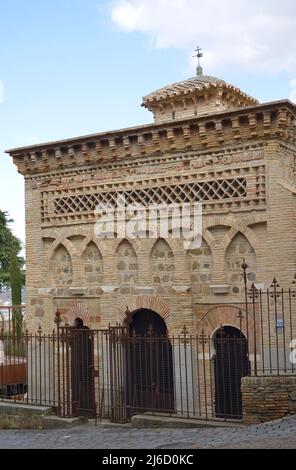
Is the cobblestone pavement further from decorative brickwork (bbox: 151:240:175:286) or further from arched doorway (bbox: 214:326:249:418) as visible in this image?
decorative brickwork (bbox: 151:240:175:286)

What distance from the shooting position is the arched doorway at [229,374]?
11898mm

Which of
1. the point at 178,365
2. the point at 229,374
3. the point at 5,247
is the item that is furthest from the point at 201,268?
the point at 5,247

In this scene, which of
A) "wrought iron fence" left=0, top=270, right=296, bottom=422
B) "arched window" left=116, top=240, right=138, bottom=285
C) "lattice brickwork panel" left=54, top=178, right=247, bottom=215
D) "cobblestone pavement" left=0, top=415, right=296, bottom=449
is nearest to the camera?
"cobblestone pavement" left=0, top=415, right=296, bottom=449

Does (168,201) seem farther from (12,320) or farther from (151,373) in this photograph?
(12,320)

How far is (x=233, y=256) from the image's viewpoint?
12.1 m

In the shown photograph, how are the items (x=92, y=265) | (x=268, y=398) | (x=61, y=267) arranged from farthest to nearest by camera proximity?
1. (x=61, y=267)
2. (x=92, y=265)
3. (x=268, y=398)

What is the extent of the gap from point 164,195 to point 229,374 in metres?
3.69

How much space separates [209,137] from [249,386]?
4.96 m

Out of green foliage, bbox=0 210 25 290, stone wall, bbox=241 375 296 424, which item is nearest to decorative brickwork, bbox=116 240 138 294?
stone wall, bbox=241 375 296 424

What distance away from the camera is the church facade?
38.3ft

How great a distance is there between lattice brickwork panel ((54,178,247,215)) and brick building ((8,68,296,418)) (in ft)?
0.07

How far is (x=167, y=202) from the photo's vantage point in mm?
12797

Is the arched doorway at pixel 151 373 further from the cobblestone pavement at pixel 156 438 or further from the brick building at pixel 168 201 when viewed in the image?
the cobblestone pavement at pixel 156 438
